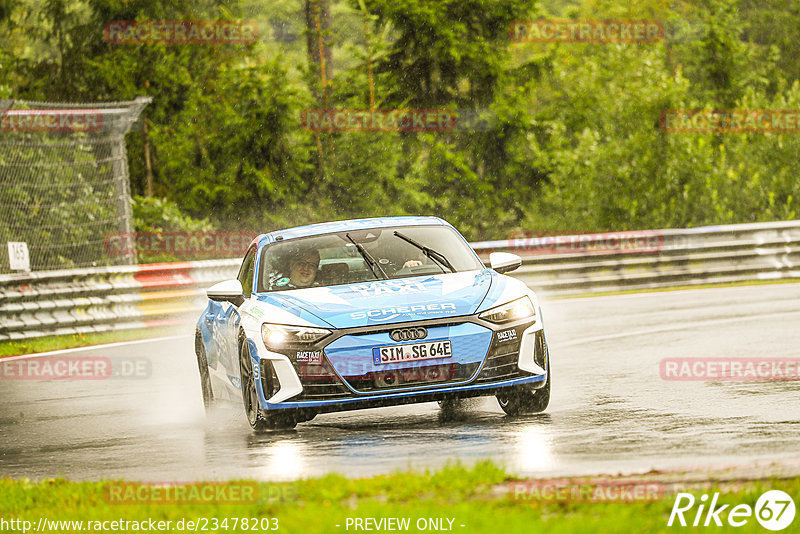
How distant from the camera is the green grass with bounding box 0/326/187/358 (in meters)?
17.5

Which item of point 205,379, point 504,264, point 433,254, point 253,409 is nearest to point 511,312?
point 504,264

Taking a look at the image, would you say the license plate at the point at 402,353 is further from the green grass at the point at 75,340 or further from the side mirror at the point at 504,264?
the green grass at the point at 75,340

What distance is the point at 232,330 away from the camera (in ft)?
33.2

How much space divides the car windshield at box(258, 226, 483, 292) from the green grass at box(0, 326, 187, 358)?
768 centimetres

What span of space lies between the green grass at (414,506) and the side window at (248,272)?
145 inches

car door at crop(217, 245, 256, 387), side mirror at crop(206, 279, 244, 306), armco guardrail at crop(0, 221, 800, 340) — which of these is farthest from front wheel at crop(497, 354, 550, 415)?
armco guardrail at crop(0, 221, 800, 340)

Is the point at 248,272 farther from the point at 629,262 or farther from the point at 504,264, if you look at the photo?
the point at 629,262

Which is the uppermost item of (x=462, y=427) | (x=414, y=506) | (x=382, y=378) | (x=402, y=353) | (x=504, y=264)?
(x=504, y=264)

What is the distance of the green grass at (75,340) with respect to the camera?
17516 millimetres

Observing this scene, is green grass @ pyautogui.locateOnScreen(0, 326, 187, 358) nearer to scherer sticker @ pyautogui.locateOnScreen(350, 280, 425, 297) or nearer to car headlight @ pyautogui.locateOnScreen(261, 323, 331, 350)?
scherer sticker @ pyautogui.locateOnScreen(350, 280, 425, 297)

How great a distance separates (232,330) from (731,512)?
523 centimetres

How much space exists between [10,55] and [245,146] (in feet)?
31.1

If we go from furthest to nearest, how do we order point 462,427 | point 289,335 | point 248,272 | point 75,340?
1. point 75,340
2. point 248,272
3. point 462,427
4. point 289,335

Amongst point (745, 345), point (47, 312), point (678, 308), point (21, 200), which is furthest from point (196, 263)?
point (745, 345)
